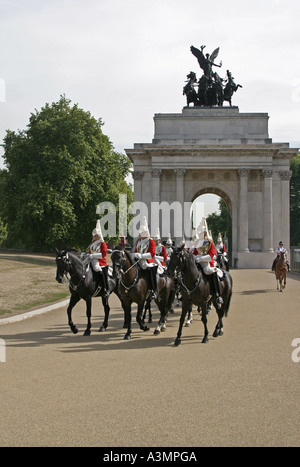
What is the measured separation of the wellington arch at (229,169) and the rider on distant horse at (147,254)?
38.2 m

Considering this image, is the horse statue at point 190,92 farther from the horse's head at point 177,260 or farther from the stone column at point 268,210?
the horse's head at point 177,260

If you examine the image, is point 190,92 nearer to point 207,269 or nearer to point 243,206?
point 243,206

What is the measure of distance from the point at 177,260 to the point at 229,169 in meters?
43.2

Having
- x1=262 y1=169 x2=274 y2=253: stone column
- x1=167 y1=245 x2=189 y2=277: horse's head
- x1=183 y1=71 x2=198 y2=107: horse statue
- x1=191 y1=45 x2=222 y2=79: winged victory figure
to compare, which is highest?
x1=191 y1=45 x2=222 y2=79: winged victory figure

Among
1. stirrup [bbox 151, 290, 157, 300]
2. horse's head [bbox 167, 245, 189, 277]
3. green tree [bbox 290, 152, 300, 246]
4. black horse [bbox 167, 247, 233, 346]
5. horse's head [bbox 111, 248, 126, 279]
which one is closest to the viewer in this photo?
horse's head [bbox 167, 245, 189, 277]

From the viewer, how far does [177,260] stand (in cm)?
1202

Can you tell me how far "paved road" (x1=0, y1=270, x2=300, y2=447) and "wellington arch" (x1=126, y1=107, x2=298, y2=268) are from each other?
40.7m

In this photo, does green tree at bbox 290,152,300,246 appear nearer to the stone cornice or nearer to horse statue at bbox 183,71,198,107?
the stone cornice

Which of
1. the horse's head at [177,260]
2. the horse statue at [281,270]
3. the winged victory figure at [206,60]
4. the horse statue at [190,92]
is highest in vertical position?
the winged victory figure at [206,60]

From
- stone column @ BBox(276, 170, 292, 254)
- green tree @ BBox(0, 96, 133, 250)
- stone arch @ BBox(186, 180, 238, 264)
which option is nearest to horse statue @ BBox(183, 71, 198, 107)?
stone arch @ BBox(186, 180, 238, 264)

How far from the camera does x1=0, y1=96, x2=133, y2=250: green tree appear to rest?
45.1 m

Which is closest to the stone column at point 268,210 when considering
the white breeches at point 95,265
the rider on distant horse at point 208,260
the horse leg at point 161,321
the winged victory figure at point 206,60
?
the winged victory figure at point 206,60

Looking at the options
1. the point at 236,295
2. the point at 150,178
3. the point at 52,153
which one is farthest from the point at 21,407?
the point at 150,178

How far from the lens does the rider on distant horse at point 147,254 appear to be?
13430 mm
